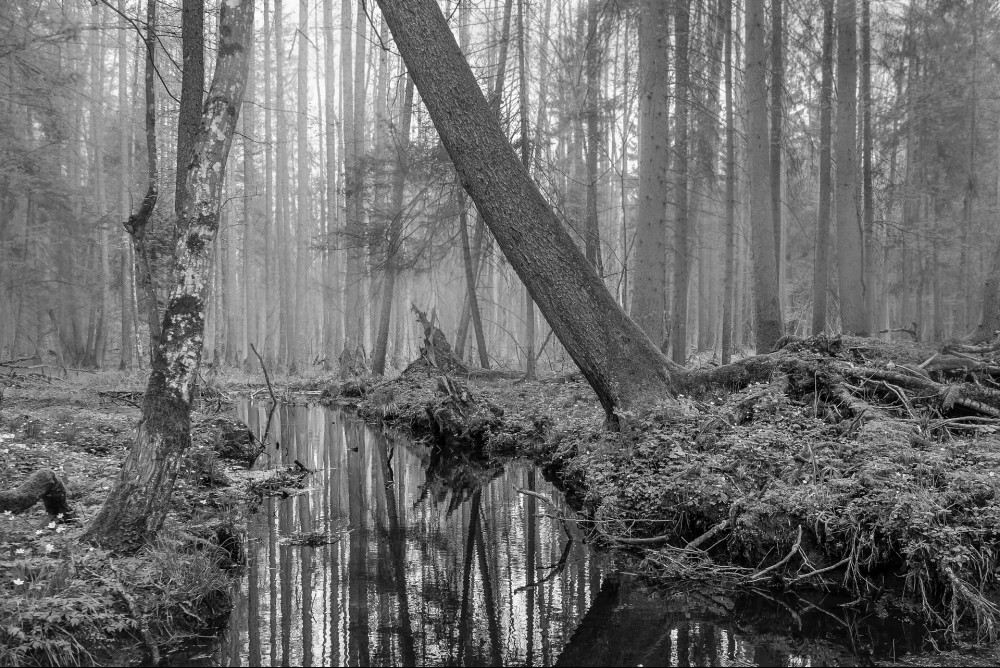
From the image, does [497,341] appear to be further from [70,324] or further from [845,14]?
[845,14]

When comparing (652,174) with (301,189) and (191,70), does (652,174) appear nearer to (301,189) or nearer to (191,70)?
(191,70)

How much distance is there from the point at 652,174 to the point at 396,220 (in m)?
7.11

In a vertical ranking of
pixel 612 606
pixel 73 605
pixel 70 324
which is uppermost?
pixel 70 324

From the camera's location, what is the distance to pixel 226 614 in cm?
468

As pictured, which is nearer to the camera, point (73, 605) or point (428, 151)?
point (73, 605)

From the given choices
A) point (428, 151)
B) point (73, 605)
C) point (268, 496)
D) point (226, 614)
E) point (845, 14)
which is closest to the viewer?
point (73, 605)

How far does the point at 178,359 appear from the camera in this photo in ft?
16.2

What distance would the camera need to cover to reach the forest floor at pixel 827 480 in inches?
182

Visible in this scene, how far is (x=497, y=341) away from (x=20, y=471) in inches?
1229

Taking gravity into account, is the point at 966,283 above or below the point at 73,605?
above

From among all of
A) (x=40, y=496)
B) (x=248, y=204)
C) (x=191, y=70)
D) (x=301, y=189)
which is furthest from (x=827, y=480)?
(x=301, y=189)

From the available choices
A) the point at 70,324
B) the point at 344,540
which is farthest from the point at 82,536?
the point at 70,324

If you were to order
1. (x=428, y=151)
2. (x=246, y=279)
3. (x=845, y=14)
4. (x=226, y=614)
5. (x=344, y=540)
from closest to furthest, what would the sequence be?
(x=226, y=614)
(x=344, y=540)
(x=845, y=14)
(x=428, y=151)
(x=246, y=279)

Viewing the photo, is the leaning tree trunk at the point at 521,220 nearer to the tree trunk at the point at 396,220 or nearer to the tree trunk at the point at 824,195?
the tree trunk at the point at 396,220
